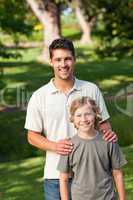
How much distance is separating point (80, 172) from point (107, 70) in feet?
91.0

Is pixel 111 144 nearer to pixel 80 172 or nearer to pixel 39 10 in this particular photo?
pixel 80 172

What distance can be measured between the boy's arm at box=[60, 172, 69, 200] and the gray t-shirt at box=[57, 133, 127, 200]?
0.06 metres

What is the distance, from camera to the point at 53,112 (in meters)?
4.89

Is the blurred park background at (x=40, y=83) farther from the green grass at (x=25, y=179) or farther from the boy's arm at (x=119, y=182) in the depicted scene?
the boy's arm at (x=119, y=182)

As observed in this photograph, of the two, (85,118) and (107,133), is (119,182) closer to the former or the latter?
(107,133)

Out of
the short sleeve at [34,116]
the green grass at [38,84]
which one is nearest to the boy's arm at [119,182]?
the short sleeve at [34,116]

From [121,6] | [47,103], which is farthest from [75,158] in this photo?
[121,6]

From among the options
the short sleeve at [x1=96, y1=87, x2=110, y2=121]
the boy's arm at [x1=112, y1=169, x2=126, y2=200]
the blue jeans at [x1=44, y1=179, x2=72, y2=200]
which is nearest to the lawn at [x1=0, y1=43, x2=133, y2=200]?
the blue jeans at [x1=44, y1=179, x2=72, y2=200]

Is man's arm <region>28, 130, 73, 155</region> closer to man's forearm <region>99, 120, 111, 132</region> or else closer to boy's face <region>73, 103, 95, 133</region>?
boy's face <region>73, 103, 95, 133</region>

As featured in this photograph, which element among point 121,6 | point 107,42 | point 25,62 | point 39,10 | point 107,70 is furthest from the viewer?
point 25,62

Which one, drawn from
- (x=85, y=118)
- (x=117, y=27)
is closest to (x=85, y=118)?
(x=85, y=118)

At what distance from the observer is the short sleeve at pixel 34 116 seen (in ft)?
16.1

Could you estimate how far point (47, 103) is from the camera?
4898mm

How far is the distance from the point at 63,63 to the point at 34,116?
477 mm
